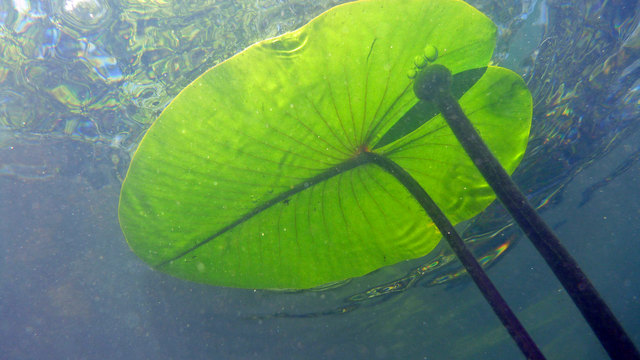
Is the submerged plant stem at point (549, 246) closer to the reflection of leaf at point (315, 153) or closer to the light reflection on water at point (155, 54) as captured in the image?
the reflection of leaf at point (315, 153)

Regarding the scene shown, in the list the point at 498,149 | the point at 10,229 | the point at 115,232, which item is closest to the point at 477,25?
the point at 498,149

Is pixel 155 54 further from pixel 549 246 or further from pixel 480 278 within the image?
pixel 549 246

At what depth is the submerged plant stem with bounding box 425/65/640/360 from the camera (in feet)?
3.01

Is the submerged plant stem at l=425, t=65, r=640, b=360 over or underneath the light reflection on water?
underneath

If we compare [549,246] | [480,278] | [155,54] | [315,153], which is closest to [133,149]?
[155,54]

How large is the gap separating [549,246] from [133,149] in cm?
640

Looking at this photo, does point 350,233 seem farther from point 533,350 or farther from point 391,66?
point 533,350

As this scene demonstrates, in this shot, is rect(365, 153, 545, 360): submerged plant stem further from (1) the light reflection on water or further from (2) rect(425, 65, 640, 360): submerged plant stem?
(1) the light reflection on water

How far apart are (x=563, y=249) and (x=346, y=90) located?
1.01 m

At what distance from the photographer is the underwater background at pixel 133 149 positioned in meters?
4.21

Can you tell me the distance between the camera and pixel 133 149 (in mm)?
5961

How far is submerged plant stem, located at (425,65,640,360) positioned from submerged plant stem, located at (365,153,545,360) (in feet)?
0.58

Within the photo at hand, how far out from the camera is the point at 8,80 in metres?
4.67

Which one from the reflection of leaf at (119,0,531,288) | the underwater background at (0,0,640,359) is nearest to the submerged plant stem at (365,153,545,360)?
the reflection of leaf at (119,0,531,288)
